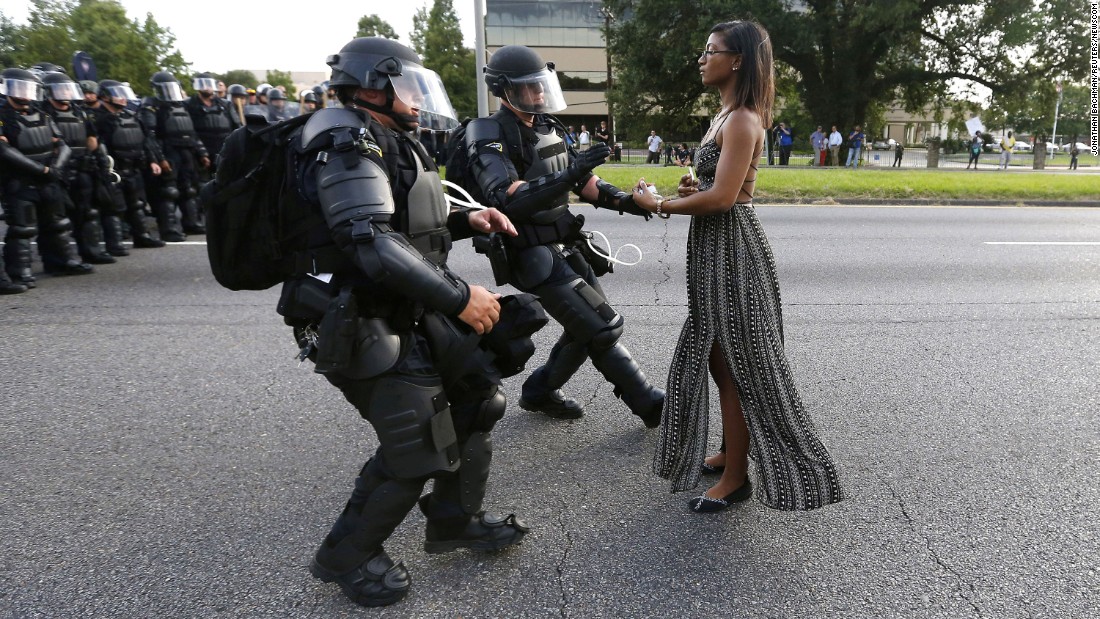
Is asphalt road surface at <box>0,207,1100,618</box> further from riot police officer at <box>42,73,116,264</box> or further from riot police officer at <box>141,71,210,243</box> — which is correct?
riot police officer at <box>141,71,210,243</box>

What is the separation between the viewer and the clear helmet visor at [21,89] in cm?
673

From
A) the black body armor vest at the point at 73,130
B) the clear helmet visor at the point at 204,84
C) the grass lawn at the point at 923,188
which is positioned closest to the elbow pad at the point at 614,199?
the black body armor vest at the point at 73,130

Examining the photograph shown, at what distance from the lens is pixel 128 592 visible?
7.94ft

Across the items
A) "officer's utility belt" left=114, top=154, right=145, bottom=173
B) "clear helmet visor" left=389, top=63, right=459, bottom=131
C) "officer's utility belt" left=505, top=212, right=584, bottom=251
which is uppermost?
"clear helmet visor" left=389, top=63, right=459, bottom=131

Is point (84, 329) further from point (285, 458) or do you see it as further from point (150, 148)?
point (150, 148)

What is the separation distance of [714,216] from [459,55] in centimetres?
5097

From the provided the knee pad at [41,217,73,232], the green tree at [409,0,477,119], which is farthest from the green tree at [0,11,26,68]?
the knee pad at [41,217,73,232]

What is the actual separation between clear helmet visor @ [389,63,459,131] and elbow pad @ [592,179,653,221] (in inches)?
42.3

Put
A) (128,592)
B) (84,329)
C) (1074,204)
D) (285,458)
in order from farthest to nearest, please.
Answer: (1074,204) < (84,329) < (285,458) < (128,592)

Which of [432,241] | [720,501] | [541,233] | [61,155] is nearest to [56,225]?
[61,155]

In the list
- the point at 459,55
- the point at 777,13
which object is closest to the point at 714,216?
the point at 777,13

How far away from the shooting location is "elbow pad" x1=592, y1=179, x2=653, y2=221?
3320 mm

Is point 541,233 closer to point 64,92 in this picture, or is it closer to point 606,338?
point 606,338

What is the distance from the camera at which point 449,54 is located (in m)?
49.3
